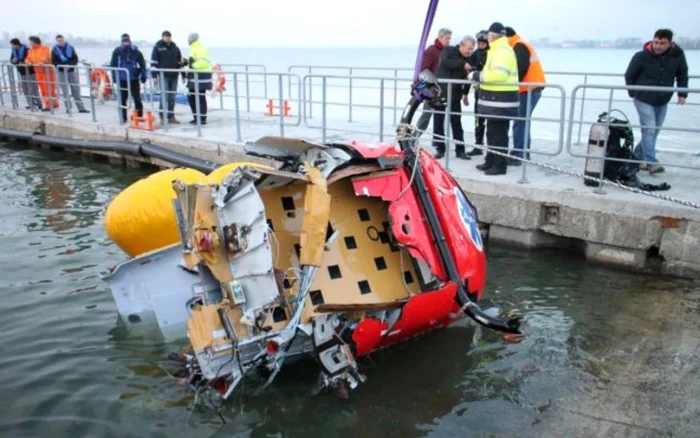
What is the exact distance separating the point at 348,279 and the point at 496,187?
137 inches

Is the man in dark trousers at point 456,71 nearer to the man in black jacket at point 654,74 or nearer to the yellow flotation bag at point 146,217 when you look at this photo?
the man in black jacket at point 654,74

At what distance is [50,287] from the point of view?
23.0ft

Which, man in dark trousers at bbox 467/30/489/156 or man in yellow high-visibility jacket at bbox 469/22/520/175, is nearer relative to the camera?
man in yellow high-visibility jacket at bbox 469/22/520/175

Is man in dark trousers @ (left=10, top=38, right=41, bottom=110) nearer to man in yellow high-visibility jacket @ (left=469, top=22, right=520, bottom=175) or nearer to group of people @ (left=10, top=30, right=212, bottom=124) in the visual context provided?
group of people @ (left=10, top=30, right=212, bottom=124)

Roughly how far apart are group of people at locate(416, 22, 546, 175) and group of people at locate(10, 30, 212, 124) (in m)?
4.05

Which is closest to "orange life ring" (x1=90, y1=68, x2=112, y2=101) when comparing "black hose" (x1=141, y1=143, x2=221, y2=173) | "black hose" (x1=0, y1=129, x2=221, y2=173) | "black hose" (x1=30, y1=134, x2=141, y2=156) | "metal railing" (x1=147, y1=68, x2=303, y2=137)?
"black hose" (x1=0, y1=129, x2=221, y2=173)

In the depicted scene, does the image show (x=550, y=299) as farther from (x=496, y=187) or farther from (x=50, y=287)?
(x=50, y=287)

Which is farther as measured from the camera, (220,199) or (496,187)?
(496,187)

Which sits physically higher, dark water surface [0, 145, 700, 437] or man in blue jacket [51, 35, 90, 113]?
man in blue jacket [51, 35, 90, 113]

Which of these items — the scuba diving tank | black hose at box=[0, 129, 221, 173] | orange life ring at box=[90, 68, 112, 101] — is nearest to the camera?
the scuba diving tank

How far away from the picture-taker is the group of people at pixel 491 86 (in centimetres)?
799

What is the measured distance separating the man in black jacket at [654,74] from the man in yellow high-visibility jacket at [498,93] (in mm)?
1390

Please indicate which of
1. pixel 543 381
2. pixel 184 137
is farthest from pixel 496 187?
pixel 184 137

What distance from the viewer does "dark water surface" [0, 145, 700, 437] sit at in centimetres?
461
